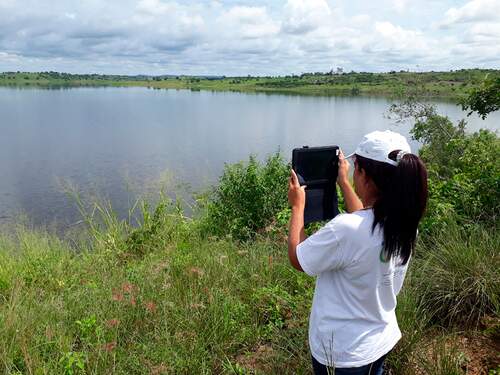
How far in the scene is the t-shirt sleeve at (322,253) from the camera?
157cm

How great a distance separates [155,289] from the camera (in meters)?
3.42

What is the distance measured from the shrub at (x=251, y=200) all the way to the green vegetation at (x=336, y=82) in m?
2.99

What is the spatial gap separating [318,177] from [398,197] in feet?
1.76

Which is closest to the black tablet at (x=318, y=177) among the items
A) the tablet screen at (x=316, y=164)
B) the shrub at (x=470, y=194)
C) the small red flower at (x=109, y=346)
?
the tablet screen at (x=316, y=164)

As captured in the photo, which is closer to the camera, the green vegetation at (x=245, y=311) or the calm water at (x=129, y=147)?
the green vegetation at (x=245, y=311)

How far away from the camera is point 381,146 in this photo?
5.23 feet

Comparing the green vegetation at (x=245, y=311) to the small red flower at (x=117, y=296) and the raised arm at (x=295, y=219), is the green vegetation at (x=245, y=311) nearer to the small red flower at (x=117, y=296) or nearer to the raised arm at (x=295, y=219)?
the small red flower at (x=117, y=296)

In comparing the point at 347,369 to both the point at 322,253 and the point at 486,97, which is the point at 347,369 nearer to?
the point at 322,253

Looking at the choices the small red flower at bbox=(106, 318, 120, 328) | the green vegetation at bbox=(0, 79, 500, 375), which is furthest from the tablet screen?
the small red flower at bbox=(106, 318, 120, 328)

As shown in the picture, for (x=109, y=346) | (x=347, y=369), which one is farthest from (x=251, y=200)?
(x=347, y=369)

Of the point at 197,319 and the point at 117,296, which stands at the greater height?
the point at 117,296

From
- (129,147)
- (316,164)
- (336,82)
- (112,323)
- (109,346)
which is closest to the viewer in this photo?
(316,164)

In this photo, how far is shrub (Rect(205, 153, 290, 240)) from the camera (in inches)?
266

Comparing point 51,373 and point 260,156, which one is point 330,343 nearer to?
point 51,373
